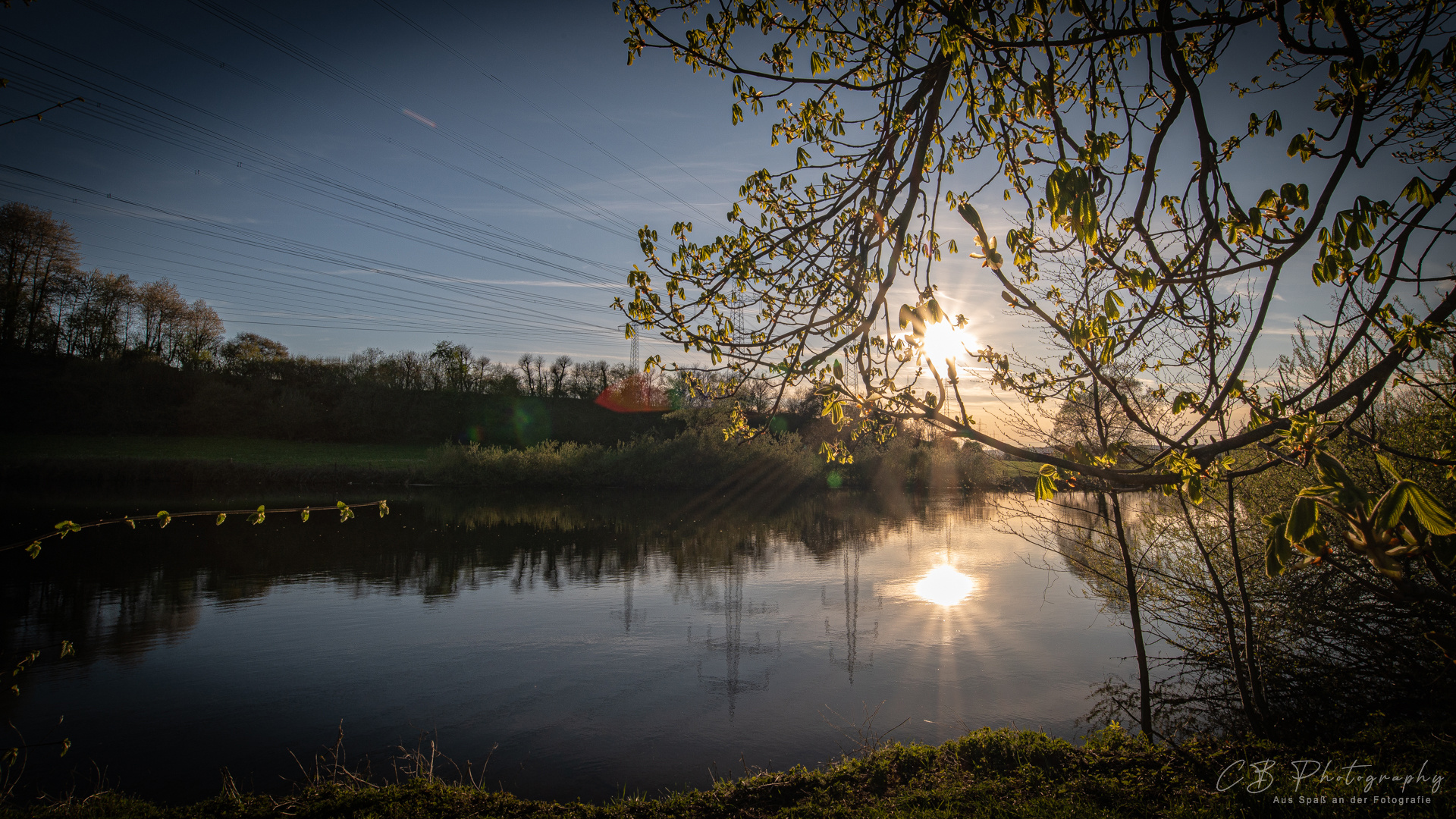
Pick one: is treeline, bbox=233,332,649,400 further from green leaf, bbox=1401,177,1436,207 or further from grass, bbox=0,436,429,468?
green leaf, bbox=1401,177,1436,207

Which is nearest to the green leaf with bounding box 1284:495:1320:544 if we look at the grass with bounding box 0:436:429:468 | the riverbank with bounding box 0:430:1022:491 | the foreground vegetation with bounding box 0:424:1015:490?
the foreground vegetation with bounding box 0:424:1015:490

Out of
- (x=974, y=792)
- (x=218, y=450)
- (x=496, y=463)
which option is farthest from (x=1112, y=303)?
(x=218, y=450)

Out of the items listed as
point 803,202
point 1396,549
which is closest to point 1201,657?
point 803,202

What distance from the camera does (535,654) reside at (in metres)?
8.76

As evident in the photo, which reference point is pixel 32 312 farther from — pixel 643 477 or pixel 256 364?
pixel 643 477

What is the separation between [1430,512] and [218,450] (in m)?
48.7

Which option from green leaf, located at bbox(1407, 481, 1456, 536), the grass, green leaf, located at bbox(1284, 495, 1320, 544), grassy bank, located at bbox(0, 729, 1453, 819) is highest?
green leaf, located at bbox(1407, 481, 1456, 536)

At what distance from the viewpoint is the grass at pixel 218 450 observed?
32.1 meters

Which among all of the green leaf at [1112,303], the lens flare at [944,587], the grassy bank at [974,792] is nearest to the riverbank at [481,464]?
the lens flare at [944,587]

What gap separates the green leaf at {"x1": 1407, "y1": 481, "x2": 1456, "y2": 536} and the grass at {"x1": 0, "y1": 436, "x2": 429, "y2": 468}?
41107 millimetres

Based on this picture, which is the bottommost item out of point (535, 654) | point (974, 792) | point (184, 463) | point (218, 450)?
point (535, 654)

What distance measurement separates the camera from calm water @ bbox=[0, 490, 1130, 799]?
5.97m

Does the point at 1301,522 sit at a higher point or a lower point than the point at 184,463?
higher

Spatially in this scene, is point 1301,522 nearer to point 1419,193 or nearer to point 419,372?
point 1419,193
